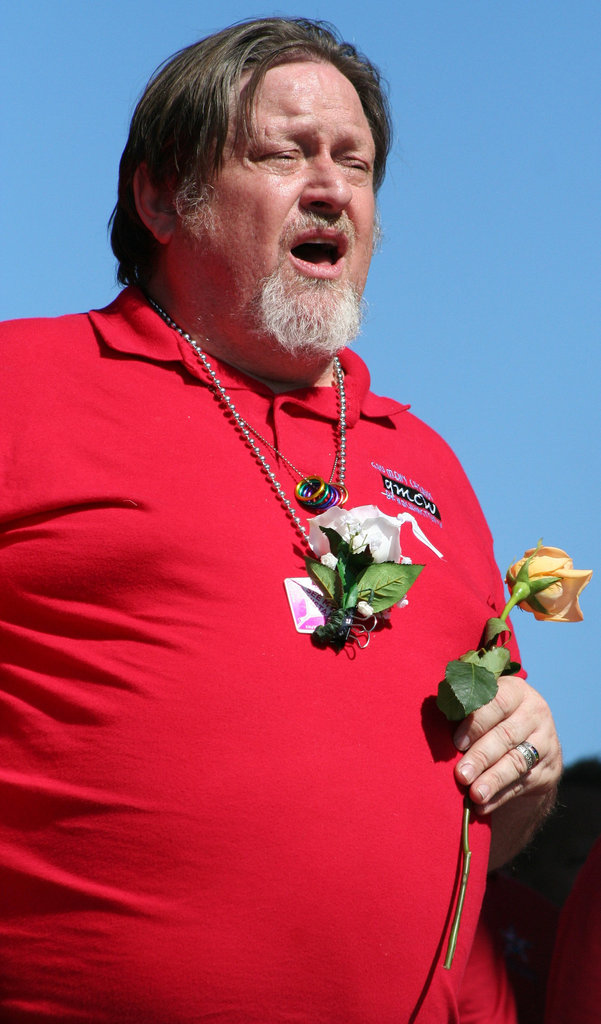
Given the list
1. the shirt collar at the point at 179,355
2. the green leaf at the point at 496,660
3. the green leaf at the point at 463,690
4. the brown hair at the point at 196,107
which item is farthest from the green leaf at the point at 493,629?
the brown hair at the point at 196,107

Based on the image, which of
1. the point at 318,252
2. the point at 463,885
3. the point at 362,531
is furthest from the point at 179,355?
the point at 463,885

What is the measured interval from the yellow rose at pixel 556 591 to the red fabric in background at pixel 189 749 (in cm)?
17

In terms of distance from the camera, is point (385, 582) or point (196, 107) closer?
point (385, 582)

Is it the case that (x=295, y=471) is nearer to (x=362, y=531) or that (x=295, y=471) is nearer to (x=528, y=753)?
(x=362, y=531)

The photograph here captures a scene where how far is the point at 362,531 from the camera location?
7.61 feet

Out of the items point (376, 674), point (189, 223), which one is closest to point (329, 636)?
point (376, 674)

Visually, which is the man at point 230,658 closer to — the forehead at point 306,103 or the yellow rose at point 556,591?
the forehead at point 306,103

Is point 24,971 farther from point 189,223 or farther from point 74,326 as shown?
point 189,223

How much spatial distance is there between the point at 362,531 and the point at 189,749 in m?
0.55

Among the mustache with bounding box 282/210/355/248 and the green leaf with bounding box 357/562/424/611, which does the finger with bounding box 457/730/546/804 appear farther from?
the mustache with bounding box 282/210/355/248

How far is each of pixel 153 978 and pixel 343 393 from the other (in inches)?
56.2

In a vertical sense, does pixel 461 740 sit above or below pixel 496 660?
below

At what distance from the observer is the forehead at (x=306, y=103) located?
2.72 m

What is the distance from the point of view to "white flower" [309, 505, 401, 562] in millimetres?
2309
